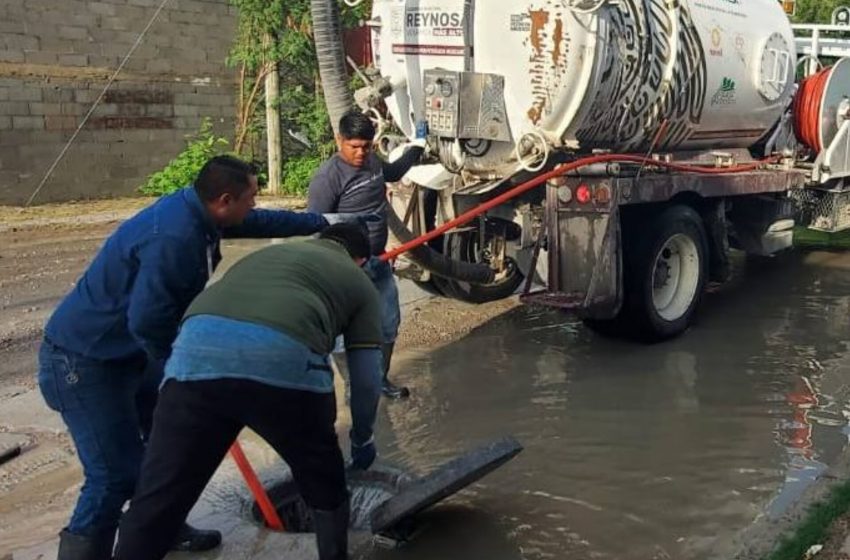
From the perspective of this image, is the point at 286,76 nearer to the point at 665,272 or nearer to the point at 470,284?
the point at 470,284

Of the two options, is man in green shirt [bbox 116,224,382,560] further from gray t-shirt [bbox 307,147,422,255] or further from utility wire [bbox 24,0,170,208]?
utility wire [bbox 24,0,170,208]

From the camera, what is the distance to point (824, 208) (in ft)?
29.2

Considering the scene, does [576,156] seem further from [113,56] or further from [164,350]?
[113,56]

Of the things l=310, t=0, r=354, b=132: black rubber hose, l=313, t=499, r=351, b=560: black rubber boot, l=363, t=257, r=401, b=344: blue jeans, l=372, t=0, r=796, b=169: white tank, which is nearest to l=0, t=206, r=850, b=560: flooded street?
l=313, t=499, r=351, b=560: black rubber boot

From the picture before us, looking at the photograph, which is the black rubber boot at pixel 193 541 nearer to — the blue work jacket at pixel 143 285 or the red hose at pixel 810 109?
the blue work jacket at pixel 143 285

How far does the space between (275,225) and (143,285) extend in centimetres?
99

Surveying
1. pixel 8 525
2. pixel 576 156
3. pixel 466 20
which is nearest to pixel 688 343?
pixel 576 156

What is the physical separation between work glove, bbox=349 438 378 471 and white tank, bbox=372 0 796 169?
278 centimetres

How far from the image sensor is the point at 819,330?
291 inches

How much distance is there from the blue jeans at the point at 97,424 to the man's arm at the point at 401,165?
271 centimetres

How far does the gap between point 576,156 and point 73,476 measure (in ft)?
12.4

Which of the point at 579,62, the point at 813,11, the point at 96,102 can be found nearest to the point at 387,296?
the point at 579,62

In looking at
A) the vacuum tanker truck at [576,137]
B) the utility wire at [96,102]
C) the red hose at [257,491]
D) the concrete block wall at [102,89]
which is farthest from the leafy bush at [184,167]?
the red hose at [257,491]

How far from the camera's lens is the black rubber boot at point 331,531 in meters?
3.34
